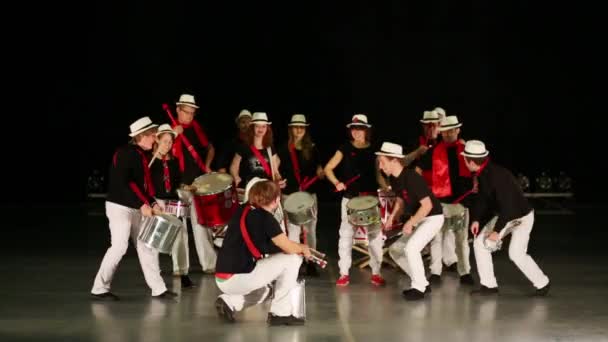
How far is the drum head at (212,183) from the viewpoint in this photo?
30.3ft

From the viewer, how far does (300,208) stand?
9.55 meters

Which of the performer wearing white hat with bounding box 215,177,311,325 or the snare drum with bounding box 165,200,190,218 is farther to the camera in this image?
the snare drum with bounding box 165,200,190,218

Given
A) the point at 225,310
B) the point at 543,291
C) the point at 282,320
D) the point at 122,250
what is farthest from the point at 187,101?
the point at 543,291

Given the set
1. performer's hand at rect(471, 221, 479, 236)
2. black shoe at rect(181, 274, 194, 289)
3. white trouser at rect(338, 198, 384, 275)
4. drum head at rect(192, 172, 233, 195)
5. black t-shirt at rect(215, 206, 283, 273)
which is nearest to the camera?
black t-shirt at rect(215, 206, 283, 273)

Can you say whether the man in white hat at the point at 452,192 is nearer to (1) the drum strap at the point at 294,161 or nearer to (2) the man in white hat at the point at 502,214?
(2) the man in white hat at the point at 502,214

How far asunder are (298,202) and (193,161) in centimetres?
110

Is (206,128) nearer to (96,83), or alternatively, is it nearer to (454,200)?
(96,83)

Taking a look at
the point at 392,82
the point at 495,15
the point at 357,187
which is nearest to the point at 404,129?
the point at 392,82

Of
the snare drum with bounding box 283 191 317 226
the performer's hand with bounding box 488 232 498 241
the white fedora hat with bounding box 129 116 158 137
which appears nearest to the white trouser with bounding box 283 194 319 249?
the snare drum with bounding box 283 191 317 226

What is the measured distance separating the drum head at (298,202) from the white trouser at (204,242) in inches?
30.4

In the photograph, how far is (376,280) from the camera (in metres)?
9.34

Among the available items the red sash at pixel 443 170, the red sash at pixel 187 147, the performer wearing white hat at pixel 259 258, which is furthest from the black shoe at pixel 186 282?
the red sash at pixel 443 170

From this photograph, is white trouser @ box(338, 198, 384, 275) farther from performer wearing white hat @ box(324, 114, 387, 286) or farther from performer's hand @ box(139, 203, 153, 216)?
performer's hand @ box(139, 203, 153, 216)

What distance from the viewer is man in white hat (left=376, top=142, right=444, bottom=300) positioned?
861 centimetres
